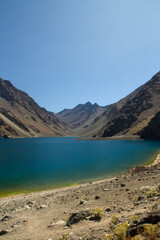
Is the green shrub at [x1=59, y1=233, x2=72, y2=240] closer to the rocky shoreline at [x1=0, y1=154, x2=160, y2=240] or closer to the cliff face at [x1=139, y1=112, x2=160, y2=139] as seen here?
the rocky shoreline at [x1=0, y1=154, x2=160, y2=240]

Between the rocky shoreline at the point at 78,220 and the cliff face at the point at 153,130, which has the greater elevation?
the rocky shoreline at the point at 78,220

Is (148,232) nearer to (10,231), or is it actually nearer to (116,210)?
(116,210)

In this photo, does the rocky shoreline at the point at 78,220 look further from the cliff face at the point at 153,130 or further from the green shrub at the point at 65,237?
the cliff face at the point at 153,130

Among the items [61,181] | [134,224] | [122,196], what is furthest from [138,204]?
[61,181]

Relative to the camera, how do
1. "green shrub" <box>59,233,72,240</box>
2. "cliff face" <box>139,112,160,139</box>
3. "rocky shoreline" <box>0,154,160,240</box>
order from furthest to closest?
"cliff face" <box>139,112,160,139</box> → "green shrub" <box>59,233,72,240</box> → "rocky shoreline" <box>0,154,160,240</box>

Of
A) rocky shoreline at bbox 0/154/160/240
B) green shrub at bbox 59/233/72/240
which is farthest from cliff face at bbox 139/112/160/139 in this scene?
green shrub at bbox 59/233/72/240

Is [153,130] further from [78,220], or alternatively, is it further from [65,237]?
[65,237]

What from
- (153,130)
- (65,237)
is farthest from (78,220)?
(153,130)

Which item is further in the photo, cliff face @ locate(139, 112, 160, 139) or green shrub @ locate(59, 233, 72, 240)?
cliff face @ locate(139, 112, 160, 139)

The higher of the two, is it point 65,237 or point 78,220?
point 65,237

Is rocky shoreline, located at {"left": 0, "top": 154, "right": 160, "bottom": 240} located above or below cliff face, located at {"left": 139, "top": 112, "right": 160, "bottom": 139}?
above

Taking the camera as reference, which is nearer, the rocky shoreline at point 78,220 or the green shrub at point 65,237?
A: the rocky shoreline at point 78,220

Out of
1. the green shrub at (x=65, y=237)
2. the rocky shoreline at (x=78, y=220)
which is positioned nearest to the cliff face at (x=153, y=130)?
the rocky shoreline at (x=78, y=220)

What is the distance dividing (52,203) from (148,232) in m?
12.2
